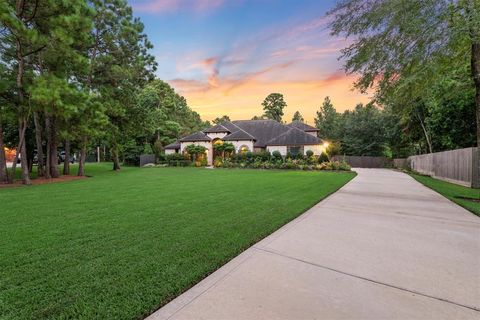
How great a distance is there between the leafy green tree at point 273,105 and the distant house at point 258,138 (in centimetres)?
2469

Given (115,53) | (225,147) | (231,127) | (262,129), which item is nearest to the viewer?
(115,53)

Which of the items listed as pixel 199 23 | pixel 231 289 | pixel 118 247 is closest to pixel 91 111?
pixel 199 23

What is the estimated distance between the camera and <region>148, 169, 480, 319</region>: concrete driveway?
2.01m

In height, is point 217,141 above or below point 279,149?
above

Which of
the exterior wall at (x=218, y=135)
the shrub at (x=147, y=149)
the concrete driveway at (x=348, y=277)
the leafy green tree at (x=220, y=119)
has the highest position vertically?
the leafy green tree at (x=220, y=119)

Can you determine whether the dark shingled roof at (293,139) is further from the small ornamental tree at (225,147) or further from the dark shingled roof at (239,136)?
the small ornamental tree at (225,147)

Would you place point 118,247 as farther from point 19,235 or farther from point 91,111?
point 91,111

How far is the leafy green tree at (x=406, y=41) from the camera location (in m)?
6.86

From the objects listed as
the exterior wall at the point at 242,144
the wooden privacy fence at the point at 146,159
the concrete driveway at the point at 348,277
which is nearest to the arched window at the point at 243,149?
the exterior wall at the point at 242,144

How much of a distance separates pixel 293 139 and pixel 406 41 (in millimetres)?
21301

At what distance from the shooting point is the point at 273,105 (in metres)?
59.7

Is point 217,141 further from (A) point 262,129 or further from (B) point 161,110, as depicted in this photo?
(B) point 161,110

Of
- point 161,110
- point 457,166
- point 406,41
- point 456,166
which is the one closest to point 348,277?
point 406,41

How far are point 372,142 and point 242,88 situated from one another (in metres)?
23.6
